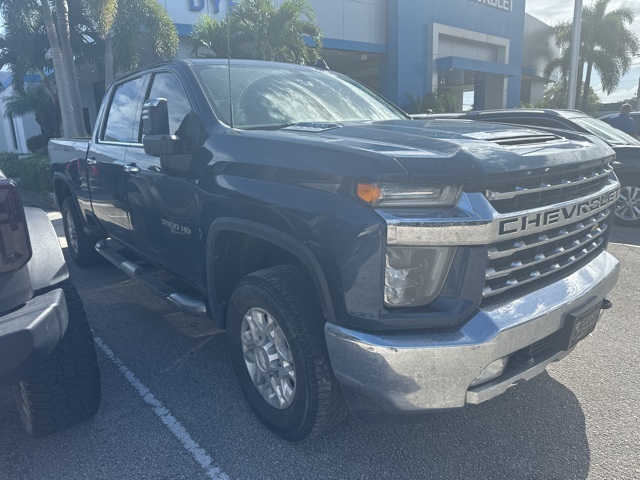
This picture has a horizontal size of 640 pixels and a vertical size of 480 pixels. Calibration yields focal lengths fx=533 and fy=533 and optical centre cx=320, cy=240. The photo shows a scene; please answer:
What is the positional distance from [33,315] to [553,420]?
2636 millimetres

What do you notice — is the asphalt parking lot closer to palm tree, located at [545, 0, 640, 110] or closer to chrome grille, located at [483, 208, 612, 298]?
chrome grille, located at [483, 208, 612, 298]

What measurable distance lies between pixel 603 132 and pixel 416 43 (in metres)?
19.1

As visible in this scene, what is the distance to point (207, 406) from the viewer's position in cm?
315

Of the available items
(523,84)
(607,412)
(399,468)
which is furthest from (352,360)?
(523,84)

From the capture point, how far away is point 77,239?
5.95m

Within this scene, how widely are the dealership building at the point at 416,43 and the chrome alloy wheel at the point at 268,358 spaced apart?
1806 centimetres

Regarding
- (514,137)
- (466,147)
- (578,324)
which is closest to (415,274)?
(466,147)

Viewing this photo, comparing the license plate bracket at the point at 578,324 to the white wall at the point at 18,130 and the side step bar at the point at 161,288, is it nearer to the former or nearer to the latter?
the side step bar at the point at 161,288

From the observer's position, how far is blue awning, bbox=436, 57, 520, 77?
25062 millimetres

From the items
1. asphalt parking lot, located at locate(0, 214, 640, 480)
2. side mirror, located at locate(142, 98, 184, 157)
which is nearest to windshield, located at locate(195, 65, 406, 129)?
side mirror, located at locate(142, 98, 184, 157)

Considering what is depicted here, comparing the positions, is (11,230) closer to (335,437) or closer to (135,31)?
(335,437)

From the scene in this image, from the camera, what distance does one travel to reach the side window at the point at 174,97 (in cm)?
341

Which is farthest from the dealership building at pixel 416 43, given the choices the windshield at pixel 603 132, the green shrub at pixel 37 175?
the windshield at pixel 603 132

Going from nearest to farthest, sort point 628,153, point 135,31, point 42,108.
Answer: point 628,153 < point 135,31 < point 42,108
